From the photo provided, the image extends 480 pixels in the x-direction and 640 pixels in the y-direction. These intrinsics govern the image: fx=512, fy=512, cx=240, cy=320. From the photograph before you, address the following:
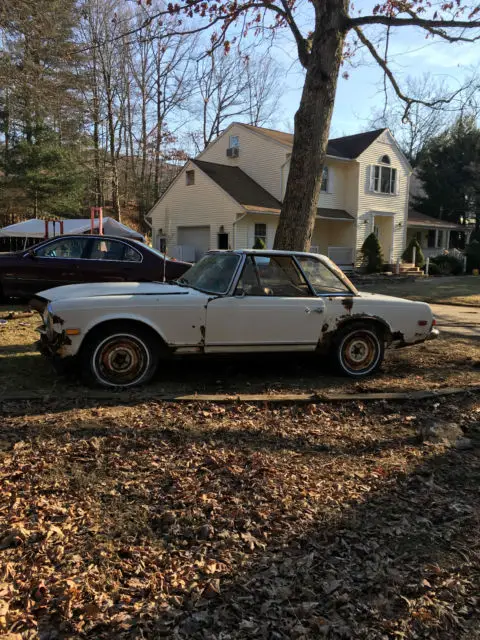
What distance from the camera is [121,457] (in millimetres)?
3725

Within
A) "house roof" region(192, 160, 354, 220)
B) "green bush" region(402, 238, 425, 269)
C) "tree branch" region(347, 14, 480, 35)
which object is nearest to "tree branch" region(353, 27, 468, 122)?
"tree branch" region(347, 14, 480, 35)

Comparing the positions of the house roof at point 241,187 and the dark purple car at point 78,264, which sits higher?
the house roof at point 241,187

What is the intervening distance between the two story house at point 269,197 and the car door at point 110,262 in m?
13.9

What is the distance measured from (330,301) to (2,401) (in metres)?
3.57

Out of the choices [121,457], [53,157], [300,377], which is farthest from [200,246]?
[121,457]

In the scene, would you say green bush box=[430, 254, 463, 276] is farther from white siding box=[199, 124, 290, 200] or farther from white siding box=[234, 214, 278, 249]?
white siding box=[234, 214, 278, 249]

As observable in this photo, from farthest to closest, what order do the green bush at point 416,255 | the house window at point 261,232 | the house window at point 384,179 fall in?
the green bush at point 416,255
the house window at point 384,179
the house window at point 261,232

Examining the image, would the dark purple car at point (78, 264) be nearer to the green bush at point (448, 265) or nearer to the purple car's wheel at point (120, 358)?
the purple car's wheel at point (120, 358)

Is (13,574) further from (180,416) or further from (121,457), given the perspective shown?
(180,416)

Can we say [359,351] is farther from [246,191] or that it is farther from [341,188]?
[341,188]

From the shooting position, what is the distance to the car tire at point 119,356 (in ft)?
16.8

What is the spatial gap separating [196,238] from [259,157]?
5312mm

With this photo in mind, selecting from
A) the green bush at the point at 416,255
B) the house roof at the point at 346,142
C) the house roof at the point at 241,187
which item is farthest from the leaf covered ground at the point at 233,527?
the green bush at the point at 416,255

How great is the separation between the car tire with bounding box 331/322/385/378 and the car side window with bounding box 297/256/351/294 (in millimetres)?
491
